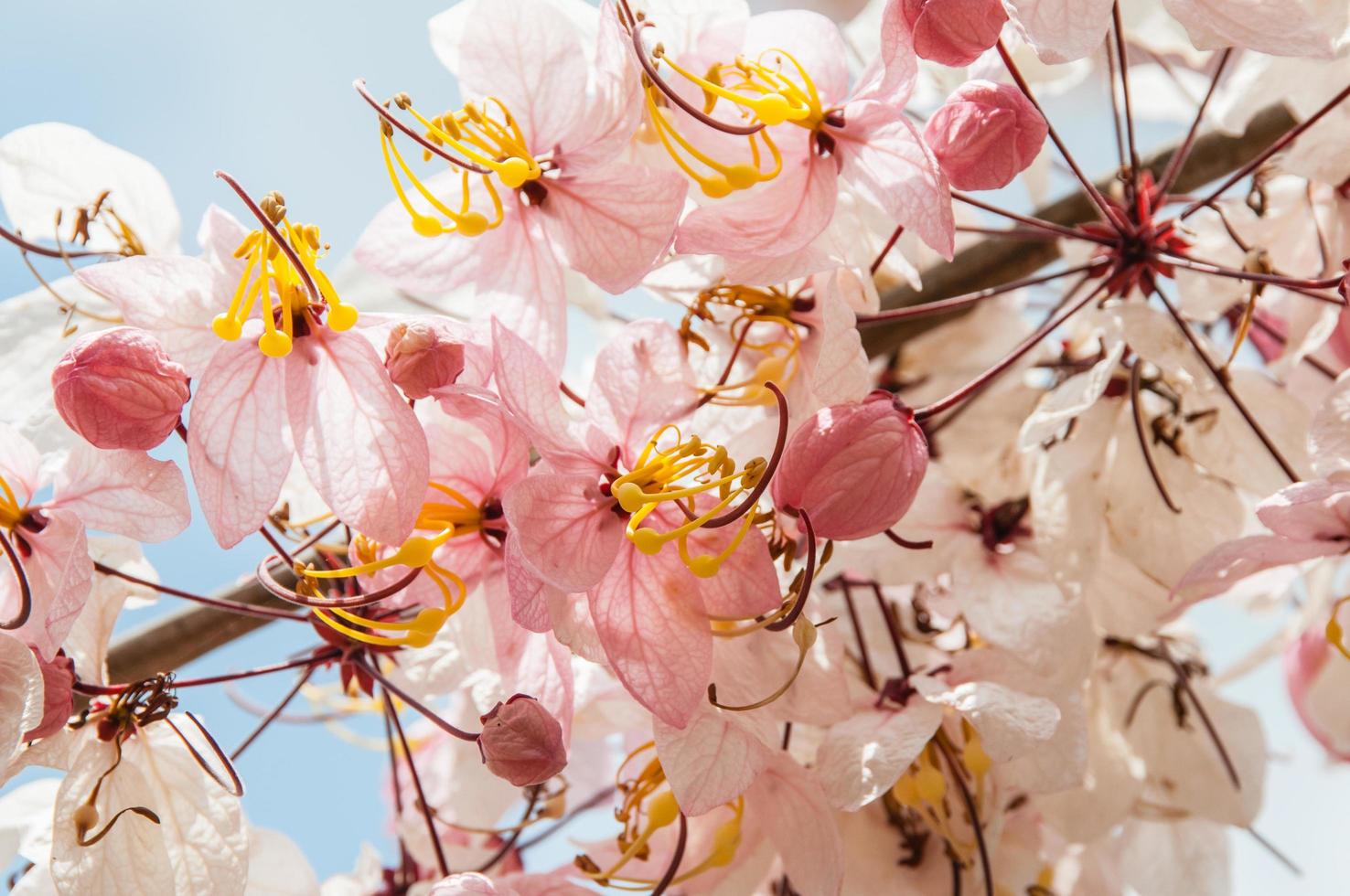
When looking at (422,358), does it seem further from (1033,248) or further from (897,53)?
(1033,248)

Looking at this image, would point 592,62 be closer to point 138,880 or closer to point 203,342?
point 203,342

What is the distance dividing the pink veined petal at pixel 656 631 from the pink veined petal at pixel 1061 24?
0.47 ft

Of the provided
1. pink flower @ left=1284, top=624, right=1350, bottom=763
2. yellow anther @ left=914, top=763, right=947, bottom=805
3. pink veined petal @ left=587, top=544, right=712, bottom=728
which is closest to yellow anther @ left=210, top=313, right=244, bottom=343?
pink veined petal @ left=587, top=544, right=712, bottom=728

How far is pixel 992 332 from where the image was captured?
53 cm

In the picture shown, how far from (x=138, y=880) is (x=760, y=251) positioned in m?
0.22

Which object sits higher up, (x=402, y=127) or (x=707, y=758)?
(x=402, y=127)

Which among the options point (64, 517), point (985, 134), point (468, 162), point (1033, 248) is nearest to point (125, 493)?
point (64, 517)

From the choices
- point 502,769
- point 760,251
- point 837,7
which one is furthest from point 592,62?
point 837,7

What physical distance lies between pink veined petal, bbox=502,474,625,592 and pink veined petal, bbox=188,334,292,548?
2.4 inches

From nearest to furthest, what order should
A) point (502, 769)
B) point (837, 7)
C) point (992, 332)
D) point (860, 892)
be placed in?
1. point (502, 769)
2. point (860, 892)
3. point (992, 332)
4. point (837, 7)

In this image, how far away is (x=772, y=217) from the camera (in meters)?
0.34

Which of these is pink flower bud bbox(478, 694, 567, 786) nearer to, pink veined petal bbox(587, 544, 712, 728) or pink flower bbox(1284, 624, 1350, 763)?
pink veined petal bbox(587, 544, 712, 728)

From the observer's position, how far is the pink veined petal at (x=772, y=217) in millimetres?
328

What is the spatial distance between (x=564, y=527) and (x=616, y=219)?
0.08m
